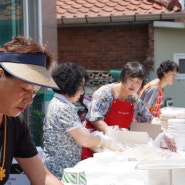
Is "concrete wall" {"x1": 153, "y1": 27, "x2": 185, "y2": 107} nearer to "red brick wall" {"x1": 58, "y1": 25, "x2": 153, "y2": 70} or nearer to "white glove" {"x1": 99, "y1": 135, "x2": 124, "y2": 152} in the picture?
"red brick wall" {"x1": 58, "y1": 25, "x2": 153, "y2": 70}

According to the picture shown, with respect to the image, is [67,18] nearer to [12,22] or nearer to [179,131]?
[12,22]

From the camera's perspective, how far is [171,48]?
996 centimetres

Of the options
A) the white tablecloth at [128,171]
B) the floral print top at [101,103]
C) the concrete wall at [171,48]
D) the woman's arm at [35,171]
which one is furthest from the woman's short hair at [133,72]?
the concrete wall at [171,48]

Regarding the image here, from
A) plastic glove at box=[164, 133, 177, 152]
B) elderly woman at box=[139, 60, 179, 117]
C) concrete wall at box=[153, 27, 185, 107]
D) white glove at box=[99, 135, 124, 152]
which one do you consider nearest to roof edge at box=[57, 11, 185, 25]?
concrete wall at box=[153, 27, 185, 107]

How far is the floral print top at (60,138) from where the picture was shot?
Answer: 10.6 ft

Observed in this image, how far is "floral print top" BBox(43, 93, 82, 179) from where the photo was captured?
10.6ft

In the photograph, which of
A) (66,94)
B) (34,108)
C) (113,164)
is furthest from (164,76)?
(113,164)

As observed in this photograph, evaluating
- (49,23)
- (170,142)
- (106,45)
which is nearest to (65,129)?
(170,142)

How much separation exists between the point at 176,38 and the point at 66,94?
23.2 feet

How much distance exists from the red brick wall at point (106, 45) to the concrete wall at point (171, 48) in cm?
24

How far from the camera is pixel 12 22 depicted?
19.5 feet

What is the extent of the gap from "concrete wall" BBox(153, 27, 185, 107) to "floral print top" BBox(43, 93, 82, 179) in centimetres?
654

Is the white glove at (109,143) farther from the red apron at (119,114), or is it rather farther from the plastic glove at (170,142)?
the red apron at (119,114)

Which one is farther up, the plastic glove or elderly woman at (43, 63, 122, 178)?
elderly woman at (43, 63, 122, 178)
